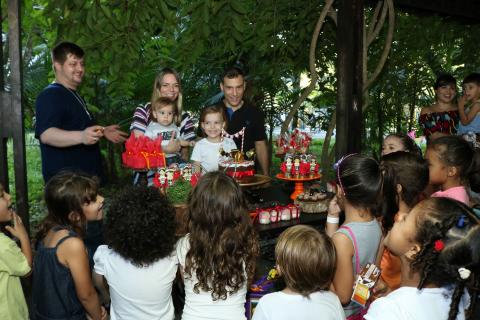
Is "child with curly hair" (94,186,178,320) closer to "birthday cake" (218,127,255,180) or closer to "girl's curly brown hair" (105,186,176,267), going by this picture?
"girl's curly brown hair" (105,186,176,267)

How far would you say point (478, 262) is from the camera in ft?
5.43

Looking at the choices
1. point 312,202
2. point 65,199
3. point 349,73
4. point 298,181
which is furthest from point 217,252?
point 349,73

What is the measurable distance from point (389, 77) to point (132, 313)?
677cm

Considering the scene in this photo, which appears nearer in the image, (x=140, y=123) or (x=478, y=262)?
(x=478, y=262)

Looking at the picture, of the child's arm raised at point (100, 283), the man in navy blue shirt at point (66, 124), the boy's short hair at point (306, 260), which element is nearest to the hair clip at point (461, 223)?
the boy's short hair at point (306, 260)

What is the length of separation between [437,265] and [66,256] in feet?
5.33

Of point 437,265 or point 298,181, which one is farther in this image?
point 298,181

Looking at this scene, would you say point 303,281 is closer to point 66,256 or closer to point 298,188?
point 66,256

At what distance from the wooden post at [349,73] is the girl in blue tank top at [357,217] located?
1.74m

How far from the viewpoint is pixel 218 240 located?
7.07 ft

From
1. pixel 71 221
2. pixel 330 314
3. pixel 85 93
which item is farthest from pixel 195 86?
pixel 330 314

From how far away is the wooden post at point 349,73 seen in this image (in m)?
4.05

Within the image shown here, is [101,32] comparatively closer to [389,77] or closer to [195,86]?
[195,86]

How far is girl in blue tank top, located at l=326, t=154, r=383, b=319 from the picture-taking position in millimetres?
2244
